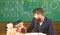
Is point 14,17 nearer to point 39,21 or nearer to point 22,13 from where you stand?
point 22,13

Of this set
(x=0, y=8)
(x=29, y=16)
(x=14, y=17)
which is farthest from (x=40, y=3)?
(x=0, y=8)

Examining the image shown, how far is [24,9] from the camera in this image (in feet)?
12.0

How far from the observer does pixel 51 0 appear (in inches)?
142

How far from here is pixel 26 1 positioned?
3652 millimetres

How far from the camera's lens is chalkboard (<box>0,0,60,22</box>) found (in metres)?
3.61

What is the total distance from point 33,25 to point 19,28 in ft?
1.37

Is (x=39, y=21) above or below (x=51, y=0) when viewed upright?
below

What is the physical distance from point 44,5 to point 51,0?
0.18 m

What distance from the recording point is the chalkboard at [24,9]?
3.61 metres

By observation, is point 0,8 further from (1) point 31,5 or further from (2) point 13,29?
(2) point 13,29

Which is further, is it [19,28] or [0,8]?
[0,8]

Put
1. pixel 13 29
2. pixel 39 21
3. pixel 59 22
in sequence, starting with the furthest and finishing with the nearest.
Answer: pixel 59 22, pixel 39 21, pixel 13 29

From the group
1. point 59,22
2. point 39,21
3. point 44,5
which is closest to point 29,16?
point 44,5

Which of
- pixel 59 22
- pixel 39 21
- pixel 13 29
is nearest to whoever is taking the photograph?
pixel 13 29
